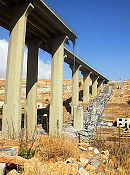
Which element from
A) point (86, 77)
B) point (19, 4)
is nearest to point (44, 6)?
point (19, 4)

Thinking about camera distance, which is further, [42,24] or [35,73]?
[35,73]

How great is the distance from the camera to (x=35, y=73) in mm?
19828

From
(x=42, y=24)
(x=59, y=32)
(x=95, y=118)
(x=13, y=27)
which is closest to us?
(x=13, y=27)

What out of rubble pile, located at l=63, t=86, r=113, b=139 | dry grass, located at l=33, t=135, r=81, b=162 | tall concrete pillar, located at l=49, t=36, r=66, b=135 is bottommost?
rubble pile, located at l=63, t=86, r=113, b=139

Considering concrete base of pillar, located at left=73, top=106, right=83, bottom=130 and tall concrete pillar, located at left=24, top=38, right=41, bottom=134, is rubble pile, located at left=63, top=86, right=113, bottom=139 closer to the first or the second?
concrete base of pillar, located at left=73, top=106, right=83, bottom=130

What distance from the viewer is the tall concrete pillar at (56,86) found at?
711 inches

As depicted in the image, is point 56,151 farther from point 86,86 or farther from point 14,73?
point 86,86

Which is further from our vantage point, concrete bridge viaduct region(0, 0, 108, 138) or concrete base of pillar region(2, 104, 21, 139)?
concrete bridge viaduct region(0, 0, 108, 138)

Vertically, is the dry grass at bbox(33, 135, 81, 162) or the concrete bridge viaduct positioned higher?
the concrete bridge viaduct

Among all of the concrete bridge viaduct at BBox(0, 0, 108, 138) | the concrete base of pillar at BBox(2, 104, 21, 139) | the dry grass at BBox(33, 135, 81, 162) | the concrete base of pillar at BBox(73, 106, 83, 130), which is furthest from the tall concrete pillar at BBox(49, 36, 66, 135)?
the dry grass at BBox(33, 135, 81, 162)

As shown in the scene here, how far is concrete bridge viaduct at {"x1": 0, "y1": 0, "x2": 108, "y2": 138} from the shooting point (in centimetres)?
1297

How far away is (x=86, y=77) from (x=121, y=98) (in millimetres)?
8897

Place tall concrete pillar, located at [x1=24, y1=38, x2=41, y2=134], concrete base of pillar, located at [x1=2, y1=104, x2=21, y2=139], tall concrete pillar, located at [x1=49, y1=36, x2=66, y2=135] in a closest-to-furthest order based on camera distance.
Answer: concrete base of pillar, located at [x1=2, y1=104, x2=21, y2=139], tall concrete pillar, located at [x1=49, y1=36, x2=66, y2=135], tall concrete pillar, located at [x1=24, y1=38, x2=41, y2=134]

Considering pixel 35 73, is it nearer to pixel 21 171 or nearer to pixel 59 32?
pixel 59 32
